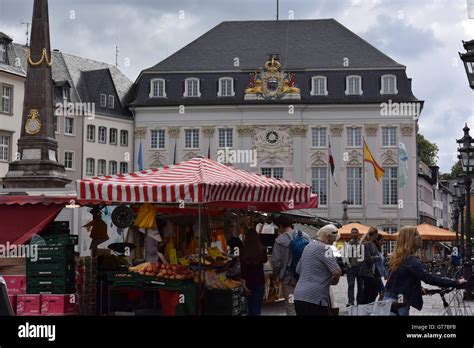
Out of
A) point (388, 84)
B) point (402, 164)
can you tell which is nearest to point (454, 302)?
point (402, 164)

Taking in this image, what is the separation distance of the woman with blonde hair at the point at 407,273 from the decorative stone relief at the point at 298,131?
36.3m

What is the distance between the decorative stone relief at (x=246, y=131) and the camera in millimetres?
42566

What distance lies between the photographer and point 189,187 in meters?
9.98

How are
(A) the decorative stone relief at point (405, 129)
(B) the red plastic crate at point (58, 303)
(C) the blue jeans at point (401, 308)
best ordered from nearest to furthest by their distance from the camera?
(C) the blue jeans at point (401, 308) < (B) the red plastic crate at point (58, 303) < (A) the decorative stone relief at point (405, 129)

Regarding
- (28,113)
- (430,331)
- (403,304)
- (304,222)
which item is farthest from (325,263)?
(304,222)

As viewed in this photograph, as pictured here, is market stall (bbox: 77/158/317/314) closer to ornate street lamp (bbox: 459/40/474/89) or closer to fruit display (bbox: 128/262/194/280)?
fruit display (bbox: 128/262/194/280)

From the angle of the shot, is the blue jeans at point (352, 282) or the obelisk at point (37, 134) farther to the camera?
the obelisk at point (37, 134)

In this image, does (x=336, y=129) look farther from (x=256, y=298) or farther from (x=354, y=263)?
(x=256, y=298)

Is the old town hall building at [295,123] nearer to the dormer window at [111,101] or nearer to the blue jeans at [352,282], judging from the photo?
the dormer window at [111,101]

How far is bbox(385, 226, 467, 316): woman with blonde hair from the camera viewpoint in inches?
266

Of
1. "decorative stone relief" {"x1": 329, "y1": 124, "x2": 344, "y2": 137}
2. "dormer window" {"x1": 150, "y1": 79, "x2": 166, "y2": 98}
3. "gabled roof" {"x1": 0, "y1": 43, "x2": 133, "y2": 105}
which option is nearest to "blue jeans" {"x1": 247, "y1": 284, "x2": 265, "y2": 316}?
"gabled roof" {"x1": 0, "y1": 43, "x2": 133, "y2": 105}

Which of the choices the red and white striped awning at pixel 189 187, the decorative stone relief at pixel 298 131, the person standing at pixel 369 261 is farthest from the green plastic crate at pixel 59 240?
the decorative stone relief at pixel 298 131

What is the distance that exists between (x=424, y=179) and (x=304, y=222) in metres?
28.9

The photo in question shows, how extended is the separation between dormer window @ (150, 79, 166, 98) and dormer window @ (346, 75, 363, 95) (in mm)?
8703
